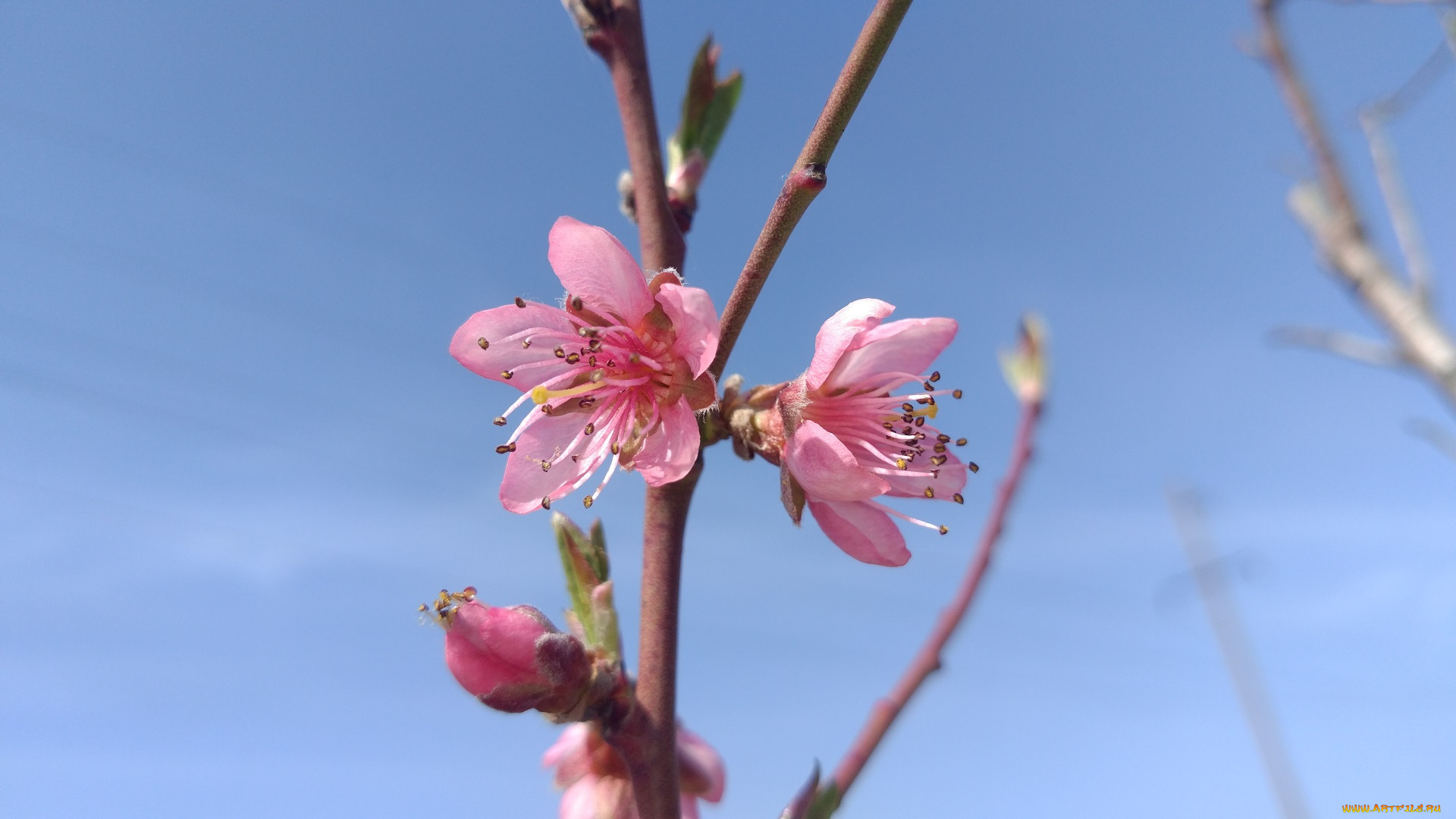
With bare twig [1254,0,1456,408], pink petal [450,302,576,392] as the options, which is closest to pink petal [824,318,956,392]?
pink petal [450,302,576,392]

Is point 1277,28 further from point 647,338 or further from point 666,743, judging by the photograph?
point 666,743

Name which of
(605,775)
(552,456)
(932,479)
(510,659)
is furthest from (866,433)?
(605,775)

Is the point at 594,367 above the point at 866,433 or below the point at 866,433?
above

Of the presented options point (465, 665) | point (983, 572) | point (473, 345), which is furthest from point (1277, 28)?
point (465, 665)

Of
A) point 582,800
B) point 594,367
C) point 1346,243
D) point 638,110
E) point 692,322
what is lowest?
point 582,800

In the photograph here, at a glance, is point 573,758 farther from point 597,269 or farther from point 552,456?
point 597,269

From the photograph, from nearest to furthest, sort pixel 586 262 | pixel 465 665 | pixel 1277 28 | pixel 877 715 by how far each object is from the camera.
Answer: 1. pixel 465 665
2. pixel 586 262
3. pixel 877 715
4. pixel 1277 28

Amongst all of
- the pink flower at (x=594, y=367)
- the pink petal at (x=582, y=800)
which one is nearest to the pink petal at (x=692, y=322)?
the pink flower at (x=594, y=367)
